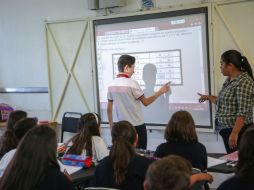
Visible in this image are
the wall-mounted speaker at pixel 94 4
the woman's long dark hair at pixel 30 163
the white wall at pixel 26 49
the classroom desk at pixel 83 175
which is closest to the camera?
the woman's long dark hair at pixel 30 163

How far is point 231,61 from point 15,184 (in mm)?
2256

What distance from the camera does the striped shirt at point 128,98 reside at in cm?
385

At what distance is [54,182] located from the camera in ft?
6.58

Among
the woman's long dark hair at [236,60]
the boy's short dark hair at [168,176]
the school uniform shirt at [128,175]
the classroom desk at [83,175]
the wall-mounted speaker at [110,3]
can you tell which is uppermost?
the wall-mounted speaker at [110,3]

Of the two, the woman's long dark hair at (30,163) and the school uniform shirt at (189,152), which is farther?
the school uniform shirt at (189,152)

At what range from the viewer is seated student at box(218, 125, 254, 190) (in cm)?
177

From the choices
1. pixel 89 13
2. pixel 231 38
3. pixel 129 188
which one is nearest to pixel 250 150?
pixel 129 188

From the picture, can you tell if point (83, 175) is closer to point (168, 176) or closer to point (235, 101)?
point (168, 176)

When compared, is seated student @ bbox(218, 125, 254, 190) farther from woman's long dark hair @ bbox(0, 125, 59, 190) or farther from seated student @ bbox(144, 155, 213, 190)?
woman's long dark hair @ bbox(0, 125, 59, 190)

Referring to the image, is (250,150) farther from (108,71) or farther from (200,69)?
(108,71)

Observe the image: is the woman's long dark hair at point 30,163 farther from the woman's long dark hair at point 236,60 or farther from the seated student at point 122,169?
the woman's long dark hair at point 236,60

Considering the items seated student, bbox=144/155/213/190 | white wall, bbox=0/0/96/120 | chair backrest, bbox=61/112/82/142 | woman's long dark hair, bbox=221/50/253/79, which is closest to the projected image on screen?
chair backrest, bbox=61/112/82/142

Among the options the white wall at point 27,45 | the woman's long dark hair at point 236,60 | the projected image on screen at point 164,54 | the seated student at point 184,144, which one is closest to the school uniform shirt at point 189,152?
the seated student at point 184,144

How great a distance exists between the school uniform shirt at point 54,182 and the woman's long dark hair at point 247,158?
0.87 metres
